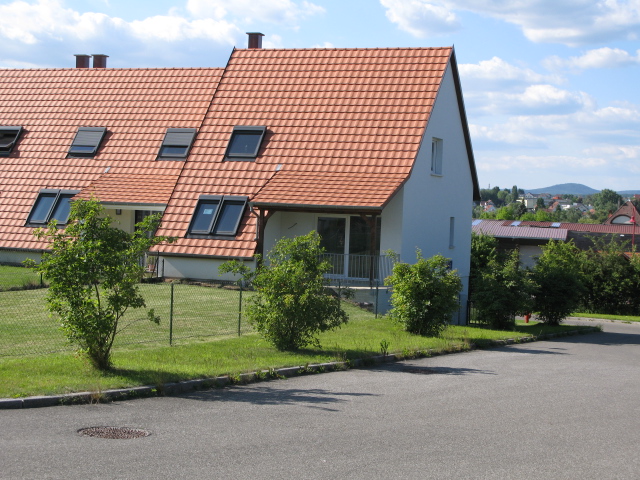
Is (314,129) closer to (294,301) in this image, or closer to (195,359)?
(294,301)

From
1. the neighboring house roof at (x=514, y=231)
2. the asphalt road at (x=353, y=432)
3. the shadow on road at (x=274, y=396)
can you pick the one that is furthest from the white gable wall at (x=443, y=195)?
the neighboring house roof at (x=514, y=231)

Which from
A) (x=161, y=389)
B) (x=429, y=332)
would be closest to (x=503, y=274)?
(x=429, y=332)

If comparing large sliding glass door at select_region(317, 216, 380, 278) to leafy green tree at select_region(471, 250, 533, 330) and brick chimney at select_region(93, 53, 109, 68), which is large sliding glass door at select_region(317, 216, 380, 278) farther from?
brick chimney at select_region(93, 53, 109, 68)

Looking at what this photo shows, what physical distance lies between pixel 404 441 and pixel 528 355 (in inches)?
410

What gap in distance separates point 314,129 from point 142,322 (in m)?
13.2

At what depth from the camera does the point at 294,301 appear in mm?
15211

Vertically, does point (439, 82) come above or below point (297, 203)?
above

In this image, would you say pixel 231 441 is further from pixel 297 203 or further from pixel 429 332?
pixel 297 203

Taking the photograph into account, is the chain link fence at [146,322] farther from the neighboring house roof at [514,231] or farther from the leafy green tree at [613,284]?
the neighboring house roof at [514,231]

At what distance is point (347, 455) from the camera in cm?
834

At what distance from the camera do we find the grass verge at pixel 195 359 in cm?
1117

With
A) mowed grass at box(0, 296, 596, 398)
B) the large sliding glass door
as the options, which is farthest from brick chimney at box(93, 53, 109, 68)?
mowed grass at box(0, 296, 596, 398)

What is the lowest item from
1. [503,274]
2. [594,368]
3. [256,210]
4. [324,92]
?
[594,368]

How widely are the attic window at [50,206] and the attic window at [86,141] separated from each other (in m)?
2.22
